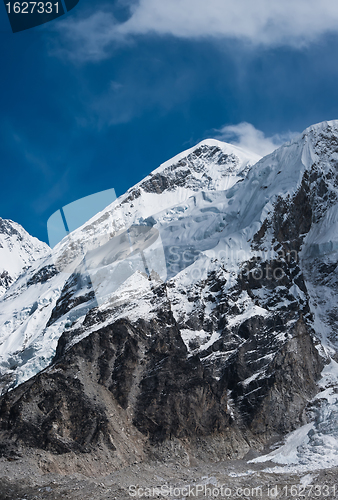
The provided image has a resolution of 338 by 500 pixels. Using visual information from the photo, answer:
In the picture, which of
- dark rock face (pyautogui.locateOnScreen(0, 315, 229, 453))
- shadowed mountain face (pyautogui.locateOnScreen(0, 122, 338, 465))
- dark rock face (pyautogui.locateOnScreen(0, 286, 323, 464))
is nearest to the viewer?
dark rock face (pyautogui.locateOnScreen(0, 315, 229, 453))

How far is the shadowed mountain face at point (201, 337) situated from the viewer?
72.8 meters

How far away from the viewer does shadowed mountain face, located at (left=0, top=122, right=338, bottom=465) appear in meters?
72.8

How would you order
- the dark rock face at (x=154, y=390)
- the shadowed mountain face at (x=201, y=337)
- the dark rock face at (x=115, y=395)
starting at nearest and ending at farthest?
1. the dark rock face at (x=115, y=395)
2. the dark rock face at (x=154, y=390)
3. the shadowed mountain face at (x=201, y=337)

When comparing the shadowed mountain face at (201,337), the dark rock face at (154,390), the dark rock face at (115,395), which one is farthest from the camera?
the shadowed mountain face at (201,337)

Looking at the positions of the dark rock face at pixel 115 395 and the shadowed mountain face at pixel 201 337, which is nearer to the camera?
the dark rock face at pixel 115 395

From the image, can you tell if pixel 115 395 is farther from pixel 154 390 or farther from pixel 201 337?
pixel 201 337

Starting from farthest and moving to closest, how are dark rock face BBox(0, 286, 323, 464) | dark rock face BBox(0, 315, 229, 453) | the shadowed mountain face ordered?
1. the shadowed mountain face
2. dark rock face BBox(0, 286, 323, 464)
3. dark rock face BBox(0, 315, 229, 453)

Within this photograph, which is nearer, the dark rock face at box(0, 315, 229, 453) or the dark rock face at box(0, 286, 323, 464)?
the dark rock face at box(0, 315, 229, 453)

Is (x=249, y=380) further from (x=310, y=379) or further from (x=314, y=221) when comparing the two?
(x=314, y=221)

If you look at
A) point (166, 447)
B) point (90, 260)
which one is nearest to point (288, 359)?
point (166, 447)

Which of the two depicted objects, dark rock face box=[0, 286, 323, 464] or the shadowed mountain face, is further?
the shadowed mountain face

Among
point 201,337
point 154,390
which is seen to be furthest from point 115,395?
point 201,337

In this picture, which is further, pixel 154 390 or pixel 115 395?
pixel 154 390

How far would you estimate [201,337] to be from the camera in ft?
306
